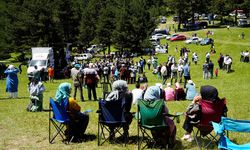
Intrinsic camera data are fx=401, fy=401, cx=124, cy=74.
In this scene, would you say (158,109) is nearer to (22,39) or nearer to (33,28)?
(33,28)

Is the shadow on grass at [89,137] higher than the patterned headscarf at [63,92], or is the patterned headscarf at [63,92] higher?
the patterned headscarf at [63,92]

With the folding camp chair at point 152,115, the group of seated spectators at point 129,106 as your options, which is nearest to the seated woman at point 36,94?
the group of seated spectators at point 129,106

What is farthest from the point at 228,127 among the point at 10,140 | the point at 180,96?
the point at 180,96

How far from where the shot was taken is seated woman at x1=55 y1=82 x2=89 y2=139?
397 inches

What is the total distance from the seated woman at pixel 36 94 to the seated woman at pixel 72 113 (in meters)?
5.25

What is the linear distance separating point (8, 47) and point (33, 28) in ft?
30.2

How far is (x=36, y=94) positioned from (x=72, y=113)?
5.68m

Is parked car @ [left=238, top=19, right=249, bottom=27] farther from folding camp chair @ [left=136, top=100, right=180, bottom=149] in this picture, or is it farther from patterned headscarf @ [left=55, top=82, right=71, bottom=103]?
folding camp chair @ [left=136, top=100, right=180, bottom=149]

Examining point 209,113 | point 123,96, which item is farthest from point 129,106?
point 209,113

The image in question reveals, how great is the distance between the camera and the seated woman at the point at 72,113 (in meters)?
10.1

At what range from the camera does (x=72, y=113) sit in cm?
1010

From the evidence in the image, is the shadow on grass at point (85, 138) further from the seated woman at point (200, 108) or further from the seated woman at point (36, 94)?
the seated woman at point (36, 94)

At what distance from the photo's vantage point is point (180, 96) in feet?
64.1

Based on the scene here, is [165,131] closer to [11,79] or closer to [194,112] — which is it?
[194,112]
